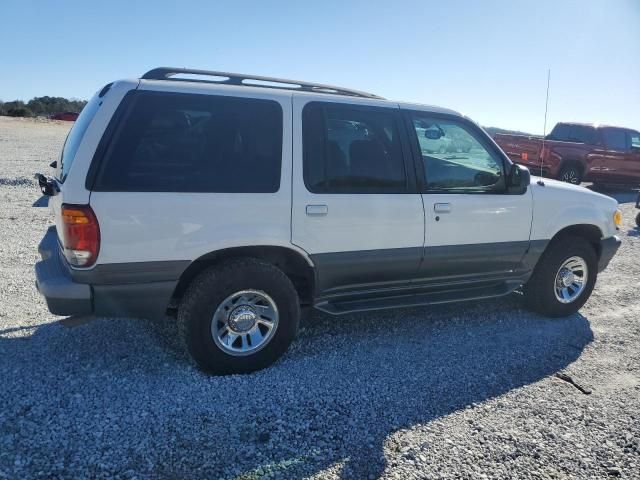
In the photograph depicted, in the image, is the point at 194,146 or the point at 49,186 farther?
the point at 49,186

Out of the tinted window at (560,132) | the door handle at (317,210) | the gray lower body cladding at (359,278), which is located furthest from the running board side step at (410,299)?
the tinted window at (560,132)

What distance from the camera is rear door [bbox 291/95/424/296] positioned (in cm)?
360

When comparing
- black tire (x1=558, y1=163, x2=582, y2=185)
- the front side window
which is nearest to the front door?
the front side window

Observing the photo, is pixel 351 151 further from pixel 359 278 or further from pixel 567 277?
pixel 567 277

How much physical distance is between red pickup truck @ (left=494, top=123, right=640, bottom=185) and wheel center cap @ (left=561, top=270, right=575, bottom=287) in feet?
28.5

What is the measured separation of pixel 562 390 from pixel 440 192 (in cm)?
174

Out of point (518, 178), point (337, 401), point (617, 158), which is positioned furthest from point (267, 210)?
point (617, 158)

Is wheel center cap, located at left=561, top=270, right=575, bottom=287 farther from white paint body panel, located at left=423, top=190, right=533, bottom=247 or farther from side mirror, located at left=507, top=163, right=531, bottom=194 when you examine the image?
side mirror, located at left=507, top=163, right=531, bottom=194

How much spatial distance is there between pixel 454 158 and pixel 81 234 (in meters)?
2.99

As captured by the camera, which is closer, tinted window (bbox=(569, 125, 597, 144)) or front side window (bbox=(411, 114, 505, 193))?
front side window (bbox=(411, 114, 505, 193))

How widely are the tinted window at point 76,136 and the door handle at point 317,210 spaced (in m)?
1.54

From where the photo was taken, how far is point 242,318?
11.6ft

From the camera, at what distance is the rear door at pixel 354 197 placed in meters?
3.60

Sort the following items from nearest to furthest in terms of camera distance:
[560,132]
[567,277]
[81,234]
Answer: [81,234] → [567,277] → [560,132]
